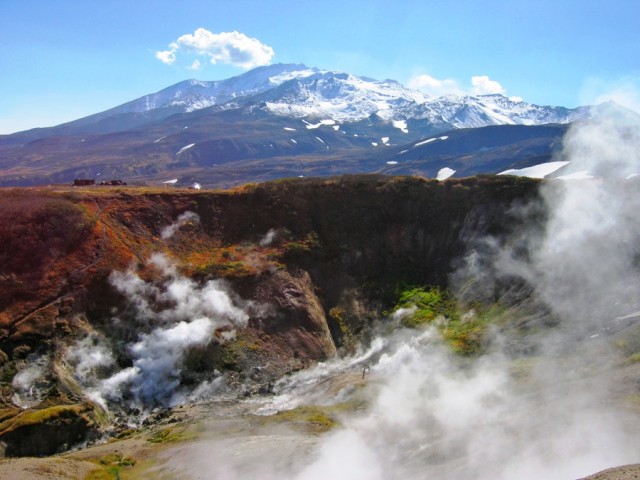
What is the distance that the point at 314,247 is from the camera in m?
64.4

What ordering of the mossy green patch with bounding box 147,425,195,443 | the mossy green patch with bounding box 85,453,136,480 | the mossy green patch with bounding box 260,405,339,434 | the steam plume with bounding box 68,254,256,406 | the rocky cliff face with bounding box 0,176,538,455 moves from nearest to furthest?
the mossy green patch with bounding box 85,453,136,480 < the mossy green patch with bounding box 260,405,339,434 < the mossy green patch with bounding box 147,425,195,443 < the rocky cliff face with bounding box 0,176,538,455 < the steam plume with bounding box 68,254,256,406

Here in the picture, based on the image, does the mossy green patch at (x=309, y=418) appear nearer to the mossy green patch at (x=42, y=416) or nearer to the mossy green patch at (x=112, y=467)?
the mossy green patch at (x=112, y=467)

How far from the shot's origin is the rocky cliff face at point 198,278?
46.0m

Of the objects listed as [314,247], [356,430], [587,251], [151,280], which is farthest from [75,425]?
[587,251]

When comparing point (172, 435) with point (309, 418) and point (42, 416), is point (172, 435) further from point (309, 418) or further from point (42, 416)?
point (309, 418)

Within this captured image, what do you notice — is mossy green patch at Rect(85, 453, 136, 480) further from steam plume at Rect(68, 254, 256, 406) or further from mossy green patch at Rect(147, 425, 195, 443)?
steam plume at Rect(68, 254, 256, 406)

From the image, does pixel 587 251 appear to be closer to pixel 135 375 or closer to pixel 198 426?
pixel 198 426

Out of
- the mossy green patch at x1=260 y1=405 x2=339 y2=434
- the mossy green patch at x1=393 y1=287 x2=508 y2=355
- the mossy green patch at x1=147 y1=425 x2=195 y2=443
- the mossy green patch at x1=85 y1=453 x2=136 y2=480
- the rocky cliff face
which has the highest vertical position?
the rocky cliff face

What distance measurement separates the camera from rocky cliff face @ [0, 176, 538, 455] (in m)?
46.0

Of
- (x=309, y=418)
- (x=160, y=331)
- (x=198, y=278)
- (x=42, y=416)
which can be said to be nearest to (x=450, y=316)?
(x=309, y=418)

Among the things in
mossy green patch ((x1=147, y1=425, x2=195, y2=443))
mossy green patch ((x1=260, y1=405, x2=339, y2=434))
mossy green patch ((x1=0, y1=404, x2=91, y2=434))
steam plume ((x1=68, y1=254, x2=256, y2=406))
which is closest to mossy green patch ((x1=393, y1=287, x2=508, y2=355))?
mossy green patch ((x1=260, y1=405, x2=339, y2=434))

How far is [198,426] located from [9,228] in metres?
31.4

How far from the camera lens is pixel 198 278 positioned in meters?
56.7

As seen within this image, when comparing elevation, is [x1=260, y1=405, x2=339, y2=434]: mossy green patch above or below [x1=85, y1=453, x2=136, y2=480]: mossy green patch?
below
